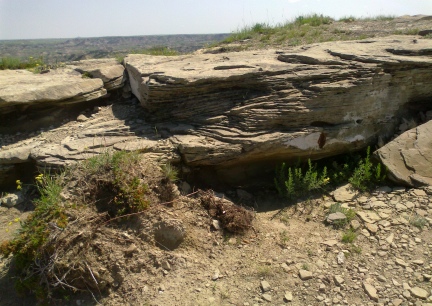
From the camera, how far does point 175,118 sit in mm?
5746

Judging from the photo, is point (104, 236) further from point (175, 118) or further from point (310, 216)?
point (310, 216)

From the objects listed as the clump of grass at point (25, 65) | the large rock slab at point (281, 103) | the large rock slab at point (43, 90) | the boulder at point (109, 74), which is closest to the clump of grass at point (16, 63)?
the clump of grass at point (25, 65)

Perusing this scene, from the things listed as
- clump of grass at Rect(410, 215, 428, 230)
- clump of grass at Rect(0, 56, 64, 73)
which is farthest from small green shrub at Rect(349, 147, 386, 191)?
clump of grass at Rect(0, 56, 64, 73)

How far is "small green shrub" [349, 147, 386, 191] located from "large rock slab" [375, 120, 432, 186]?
0.15 m

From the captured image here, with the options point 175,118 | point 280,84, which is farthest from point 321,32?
point 175,118

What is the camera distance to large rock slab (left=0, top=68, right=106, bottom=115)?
5.73 metres

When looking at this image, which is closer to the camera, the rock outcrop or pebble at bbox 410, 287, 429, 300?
pebble at bbox 410, 287, 429, 300

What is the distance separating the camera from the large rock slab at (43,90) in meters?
5.73

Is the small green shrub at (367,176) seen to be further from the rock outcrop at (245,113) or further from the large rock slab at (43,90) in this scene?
the large rock slab at (43,90)

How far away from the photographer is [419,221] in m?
4.55

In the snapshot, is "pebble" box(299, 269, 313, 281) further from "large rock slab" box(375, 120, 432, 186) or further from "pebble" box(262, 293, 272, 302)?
Answer: "large rock slab" box(375, 120, 432, 186)

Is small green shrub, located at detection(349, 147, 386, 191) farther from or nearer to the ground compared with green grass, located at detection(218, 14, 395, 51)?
nearer to the ground

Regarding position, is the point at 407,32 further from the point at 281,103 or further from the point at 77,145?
the point at 77,145

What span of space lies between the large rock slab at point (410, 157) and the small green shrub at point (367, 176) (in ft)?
0.51
